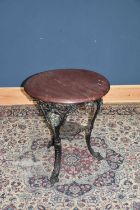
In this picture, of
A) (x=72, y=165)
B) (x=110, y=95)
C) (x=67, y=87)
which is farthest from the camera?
(x=110, y=95)

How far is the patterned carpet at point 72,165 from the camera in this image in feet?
7.23

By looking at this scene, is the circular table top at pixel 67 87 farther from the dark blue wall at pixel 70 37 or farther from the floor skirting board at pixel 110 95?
the floor skirting board at pixel 110 95

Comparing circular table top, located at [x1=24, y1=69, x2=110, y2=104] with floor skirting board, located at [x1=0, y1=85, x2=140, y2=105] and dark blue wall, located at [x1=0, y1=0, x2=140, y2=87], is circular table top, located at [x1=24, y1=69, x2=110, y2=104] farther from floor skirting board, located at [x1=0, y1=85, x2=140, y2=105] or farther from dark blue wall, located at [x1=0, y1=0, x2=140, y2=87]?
floor skirting board, located at [x1=0, y1=85, x2=140, y2=105]

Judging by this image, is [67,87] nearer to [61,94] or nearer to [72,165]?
[61,94]

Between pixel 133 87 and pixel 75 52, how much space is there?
0.83 m

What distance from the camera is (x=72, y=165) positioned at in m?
2.57

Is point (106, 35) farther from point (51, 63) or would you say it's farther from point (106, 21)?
point (51, 63)

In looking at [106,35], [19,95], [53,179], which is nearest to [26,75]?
[19,95]

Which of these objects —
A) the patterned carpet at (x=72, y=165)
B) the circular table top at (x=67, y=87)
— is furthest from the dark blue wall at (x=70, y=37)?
the circular table top at (x=67, y=87)

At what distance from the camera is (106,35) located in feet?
11.0

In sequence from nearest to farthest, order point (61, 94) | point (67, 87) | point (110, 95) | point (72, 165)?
point (61, 94) → point (67, 87) → point (72, 165) → point (110, 95)

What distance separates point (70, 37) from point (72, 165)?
1.50 metres

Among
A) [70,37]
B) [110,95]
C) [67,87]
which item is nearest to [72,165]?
[67,87]

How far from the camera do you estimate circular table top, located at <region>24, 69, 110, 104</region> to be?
214cm
